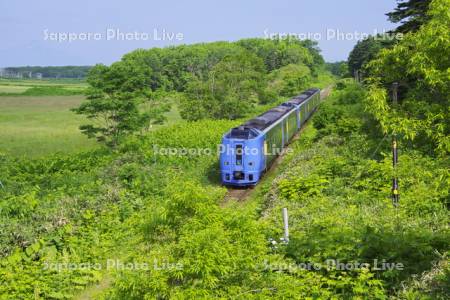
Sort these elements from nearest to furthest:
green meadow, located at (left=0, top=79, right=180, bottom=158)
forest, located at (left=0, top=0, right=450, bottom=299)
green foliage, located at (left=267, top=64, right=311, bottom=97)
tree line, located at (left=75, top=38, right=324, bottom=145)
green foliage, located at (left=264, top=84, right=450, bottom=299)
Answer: forest, located at (left=0, top=0, right=450, bottom=299), green foliage, located at (left=264, top=84, right=450, bottom=299), tree line, located at (left=75, top=38, right=324, bottom=145), green meadow, located at (left=0, top=79, right=180, bottom=158), green foliage, located at (left=267, top=64, right=311, bottom=97)

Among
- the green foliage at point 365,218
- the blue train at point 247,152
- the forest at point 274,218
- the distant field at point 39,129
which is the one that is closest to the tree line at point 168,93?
the distant field at point 39,129

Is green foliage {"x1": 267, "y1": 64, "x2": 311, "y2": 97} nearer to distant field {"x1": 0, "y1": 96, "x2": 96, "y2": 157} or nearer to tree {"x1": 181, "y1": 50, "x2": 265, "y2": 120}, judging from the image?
tree {"x1": 181, "y1": 50, "x2": 265, "y2": 120}

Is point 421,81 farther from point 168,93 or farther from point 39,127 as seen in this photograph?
point 39,127

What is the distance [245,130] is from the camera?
63.8 feet

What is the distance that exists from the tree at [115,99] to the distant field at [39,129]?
961 centimetres

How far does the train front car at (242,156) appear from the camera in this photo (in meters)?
19.2

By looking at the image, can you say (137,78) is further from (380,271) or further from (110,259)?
(380,271)

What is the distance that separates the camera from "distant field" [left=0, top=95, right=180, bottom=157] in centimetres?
4100

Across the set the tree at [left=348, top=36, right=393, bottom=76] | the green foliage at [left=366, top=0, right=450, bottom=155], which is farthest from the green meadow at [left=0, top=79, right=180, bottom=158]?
the green foliage at [left=366, top=0, right=450, bottom=155]

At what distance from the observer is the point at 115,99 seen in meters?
27.7

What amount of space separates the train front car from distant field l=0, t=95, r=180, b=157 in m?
21.6

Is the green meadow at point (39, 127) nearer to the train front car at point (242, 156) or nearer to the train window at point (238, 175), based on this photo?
the train front car at point (242, 156)

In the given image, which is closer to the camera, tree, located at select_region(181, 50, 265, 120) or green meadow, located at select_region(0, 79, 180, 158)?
tree, located at select_region(181, 50, 265, 120)

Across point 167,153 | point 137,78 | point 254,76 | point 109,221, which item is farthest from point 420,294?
point 254,76
